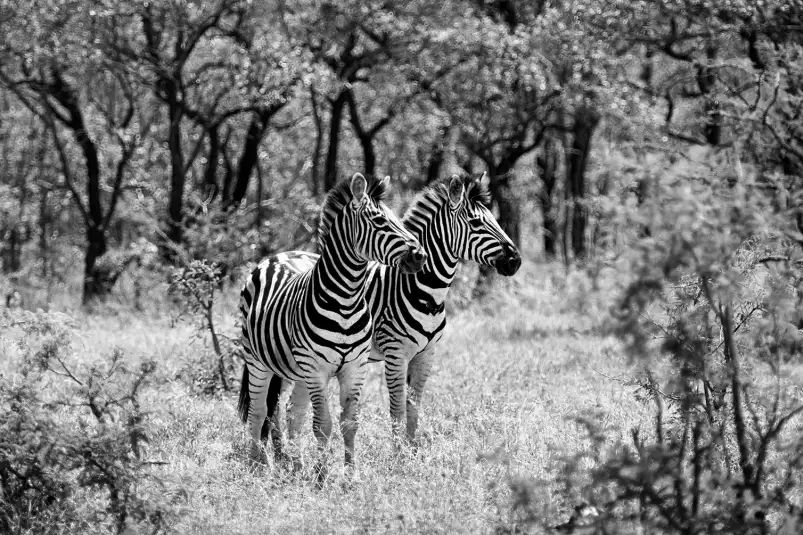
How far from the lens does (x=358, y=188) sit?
6754 millimetres

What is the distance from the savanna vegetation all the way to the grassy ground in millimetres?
31

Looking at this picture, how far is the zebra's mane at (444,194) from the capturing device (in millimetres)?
7723

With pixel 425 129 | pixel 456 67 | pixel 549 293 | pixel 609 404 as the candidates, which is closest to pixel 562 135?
pixel 425 129

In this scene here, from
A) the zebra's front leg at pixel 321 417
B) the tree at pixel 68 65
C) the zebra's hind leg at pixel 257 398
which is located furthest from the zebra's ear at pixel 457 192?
the tree at pixel 68 65

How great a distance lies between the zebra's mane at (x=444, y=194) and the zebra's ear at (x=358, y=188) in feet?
3.45

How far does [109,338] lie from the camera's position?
12.4 m

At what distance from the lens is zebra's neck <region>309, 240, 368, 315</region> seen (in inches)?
264

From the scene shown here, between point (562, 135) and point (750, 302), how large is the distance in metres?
22.4

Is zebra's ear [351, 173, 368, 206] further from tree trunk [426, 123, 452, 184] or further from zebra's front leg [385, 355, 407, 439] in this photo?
tree trunk [426, 123, 452, 184]

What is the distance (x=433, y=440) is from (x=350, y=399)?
0.74m

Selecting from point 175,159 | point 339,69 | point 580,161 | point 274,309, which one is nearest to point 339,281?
point 274,309

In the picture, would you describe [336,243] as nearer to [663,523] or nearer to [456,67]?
[663,523]

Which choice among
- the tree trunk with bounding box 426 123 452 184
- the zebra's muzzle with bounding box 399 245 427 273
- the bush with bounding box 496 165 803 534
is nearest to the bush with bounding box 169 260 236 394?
the zebra's muzzle with bounding box 399 245 427 273

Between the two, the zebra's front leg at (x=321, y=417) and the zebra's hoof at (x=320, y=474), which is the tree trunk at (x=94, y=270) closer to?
the zebra's front leg at (x=321, y=417)
